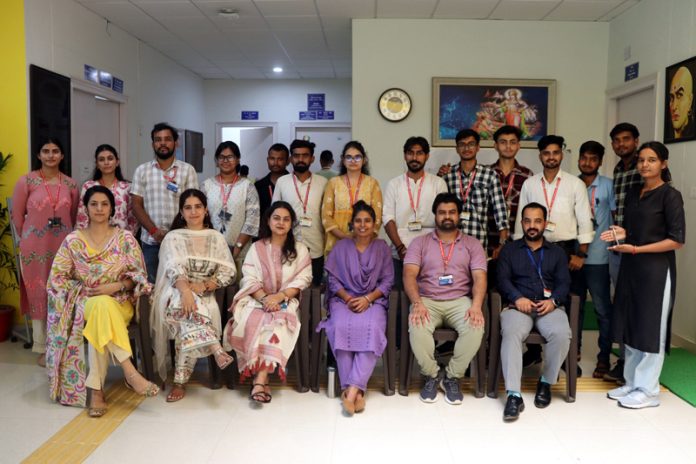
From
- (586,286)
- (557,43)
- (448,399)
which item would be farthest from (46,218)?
(557,43)

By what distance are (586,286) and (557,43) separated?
3.01 metres

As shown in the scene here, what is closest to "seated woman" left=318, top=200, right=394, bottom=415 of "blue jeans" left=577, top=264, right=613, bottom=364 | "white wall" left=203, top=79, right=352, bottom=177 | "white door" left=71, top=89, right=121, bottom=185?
"blue jeans" left=577, top=264, right=613, bottom=364

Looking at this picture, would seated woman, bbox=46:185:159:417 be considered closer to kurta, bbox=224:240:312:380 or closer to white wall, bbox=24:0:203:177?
kurta, bbox=224:240:312:380

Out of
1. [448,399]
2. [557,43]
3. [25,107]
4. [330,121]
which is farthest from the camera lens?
[330,121]

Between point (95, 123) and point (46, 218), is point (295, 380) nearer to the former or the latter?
point (46, 218)

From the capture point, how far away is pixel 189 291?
338 cm

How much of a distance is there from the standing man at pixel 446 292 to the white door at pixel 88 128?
3.59 meters

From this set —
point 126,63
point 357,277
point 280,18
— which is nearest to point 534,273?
point 357,277

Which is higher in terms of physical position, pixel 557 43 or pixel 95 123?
pixel 557 43

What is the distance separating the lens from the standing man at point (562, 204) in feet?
12.2

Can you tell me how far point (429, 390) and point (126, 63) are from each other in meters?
5.23

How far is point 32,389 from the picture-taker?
11.4ft

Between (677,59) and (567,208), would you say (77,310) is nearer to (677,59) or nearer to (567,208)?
(567,208)

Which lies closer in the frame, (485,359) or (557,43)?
(485,359)
